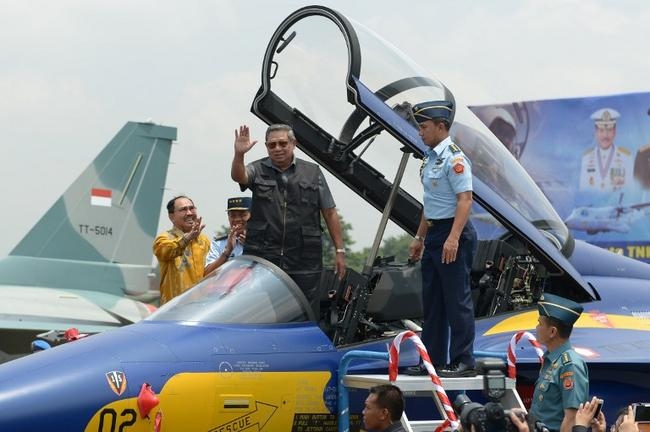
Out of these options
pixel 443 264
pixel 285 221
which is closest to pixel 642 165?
pixel 285 221

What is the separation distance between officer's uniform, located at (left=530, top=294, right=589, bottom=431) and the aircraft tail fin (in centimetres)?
1718

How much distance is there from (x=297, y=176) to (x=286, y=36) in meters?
1.37

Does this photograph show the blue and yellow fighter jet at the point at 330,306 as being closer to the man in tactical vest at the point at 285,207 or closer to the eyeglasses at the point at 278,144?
the man in tactical vest at the point at 285,207

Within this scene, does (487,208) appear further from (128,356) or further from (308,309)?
(128,356)

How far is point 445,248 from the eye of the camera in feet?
21.0

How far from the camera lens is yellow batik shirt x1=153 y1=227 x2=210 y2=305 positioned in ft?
27.4

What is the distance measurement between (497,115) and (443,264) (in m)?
24.0

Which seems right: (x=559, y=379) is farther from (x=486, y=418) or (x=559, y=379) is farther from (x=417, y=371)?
(x=417, y=371)

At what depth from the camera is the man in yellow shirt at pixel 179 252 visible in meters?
8.37

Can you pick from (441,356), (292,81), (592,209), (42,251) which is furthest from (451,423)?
(592,209)

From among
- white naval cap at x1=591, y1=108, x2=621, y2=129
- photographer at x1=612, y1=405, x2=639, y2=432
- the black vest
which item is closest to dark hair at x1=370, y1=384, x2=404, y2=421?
photographer at x1=612, y1=405, x2=639, y2=432

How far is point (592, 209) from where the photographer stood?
2711 cm

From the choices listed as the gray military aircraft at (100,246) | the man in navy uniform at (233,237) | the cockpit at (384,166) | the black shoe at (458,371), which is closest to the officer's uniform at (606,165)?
the gray military aircraft at (100,246)

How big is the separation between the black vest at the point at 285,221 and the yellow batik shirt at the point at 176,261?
126cm
